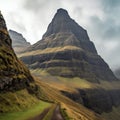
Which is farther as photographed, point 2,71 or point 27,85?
point 27,85

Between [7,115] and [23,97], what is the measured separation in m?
31.4

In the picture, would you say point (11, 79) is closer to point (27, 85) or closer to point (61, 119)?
point (27, 85)

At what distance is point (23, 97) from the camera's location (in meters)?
121

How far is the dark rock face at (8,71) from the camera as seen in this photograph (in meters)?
113

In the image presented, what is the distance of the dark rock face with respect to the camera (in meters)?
113

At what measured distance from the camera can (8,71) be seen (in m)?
120

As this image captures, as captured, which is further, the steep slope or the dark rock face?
the dark rock face

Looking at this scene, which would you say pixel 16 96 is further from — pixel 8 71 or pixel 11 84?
pixel 8 71

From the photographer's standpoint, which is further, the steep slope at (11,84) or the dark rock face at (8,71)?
the dark rock face at (8,71)

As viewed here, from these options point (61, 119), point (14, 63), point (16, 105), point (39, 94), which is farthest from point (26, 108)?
point (39, 94)

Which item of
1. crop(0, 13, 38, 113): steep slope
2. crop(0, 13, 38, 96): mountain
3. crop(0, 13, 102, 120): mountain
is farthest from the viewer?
crop(0, 13, 38, 96): mountain

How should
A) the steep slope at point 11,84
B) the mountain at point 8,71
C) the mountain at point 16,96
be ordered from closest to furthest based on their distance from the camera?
1. the mountain at point 16,96
2. the steep slope at point 11,84
3. the mountain at point 8,71

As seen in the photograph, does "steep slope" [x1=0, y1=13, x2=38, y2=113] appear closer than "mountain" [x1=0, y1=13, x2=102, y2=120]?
No

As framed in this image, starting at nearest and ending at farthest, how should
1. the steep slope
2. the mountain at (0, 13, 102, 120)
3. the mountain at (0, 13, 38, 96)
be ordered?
the mountain at (0, 13, 102, 120) < the steep slope < the mountain at (0, 13, 38, 96)
